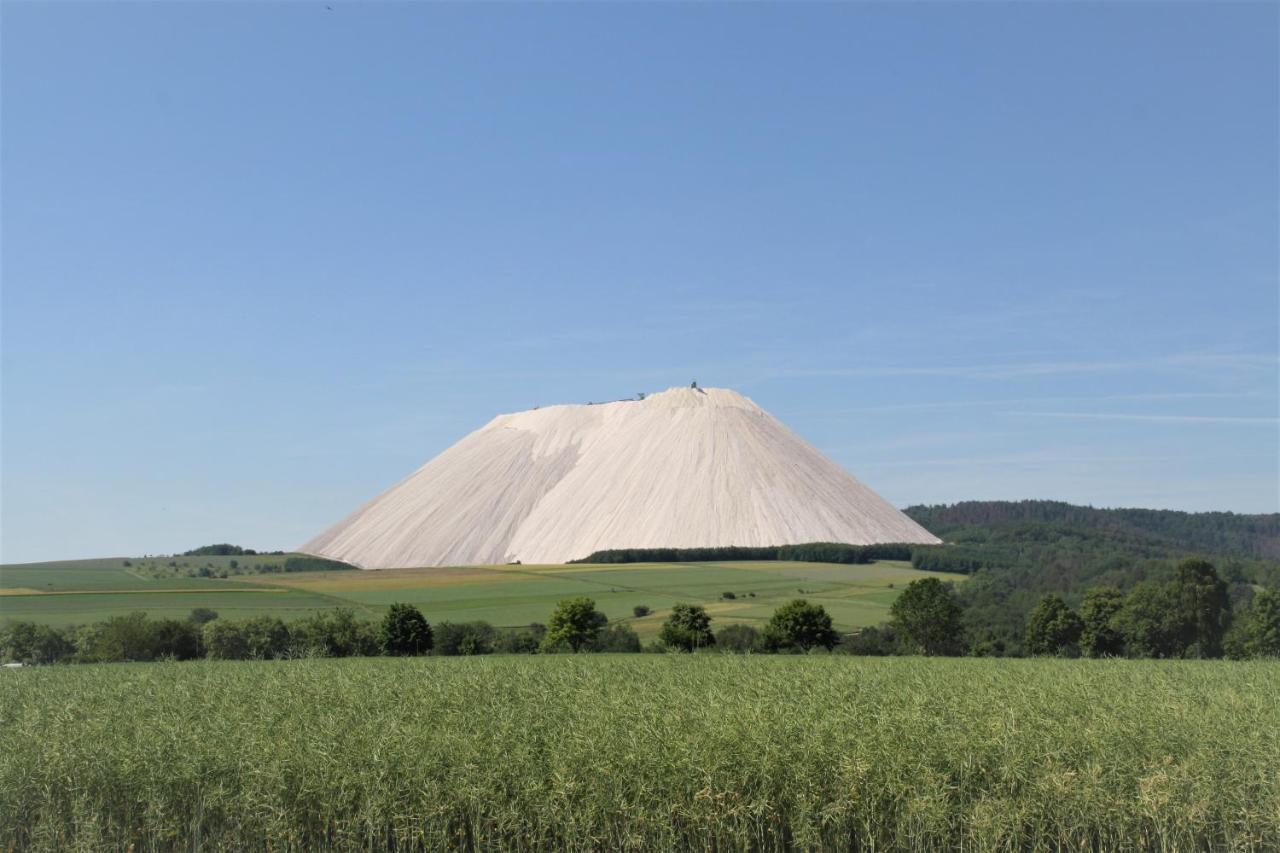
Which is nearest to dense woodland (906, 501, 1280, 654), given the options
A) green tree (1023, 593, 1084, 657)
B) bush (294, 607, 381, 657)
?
green tree (1023, 593, 1084, 657)

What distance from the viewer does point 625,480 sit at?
179 metres

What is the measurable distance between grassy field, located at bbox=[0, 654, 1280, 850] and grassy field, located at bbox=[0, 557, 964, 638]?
67015 mm

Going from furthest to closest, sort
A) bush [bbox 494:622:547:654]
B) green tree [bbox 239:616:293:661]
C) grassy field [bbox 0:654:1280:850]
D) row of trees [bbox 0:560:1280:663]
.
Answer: bush [bbox 494:622:547:654]
green tree [bbox 239:616:293:661]
row of trees [bbox 0:560:1280:663]
grassy field [bbox 0:654:1280:850]

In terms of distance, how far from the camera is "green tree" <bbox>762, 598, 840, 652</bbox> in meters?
76.2

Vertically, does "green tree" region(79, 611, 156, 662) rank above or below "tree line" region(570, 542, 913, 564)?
below

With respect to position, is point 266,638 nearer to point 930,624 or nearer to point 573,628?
point 573,628

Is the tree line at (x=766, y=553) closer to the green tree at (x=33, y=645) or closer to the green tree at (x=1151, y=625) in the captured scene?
the green tree at (x=1151, y=625)

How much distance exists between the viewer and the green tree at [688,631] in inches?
3091

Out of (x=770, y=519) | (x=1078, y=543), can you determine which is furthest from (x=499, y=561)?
(x=1078, y=543)

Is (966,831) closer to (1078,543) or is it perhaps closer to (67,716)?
(67,716)

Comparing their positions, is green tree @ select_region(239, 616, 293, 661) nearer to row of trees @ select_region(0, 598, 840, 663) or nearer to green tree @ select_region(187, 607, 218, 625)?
row of trees @ select_region(0, 598, 840, 663)

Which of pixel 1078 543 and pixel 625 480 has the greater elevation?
pixel 625 480

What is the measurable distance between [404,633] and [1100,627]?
5381cm

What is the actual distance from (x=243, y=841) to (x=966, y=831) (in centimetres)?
1537
